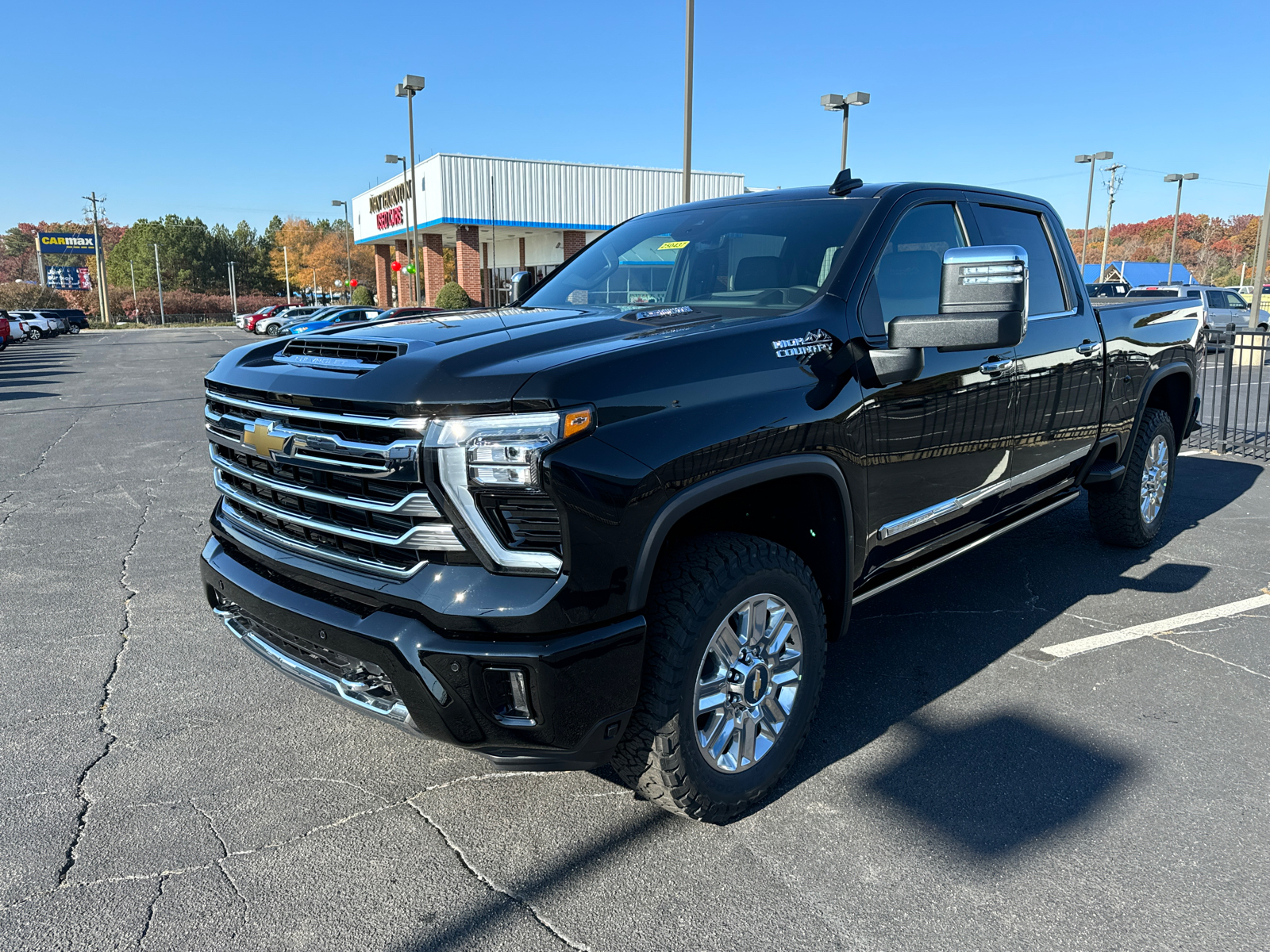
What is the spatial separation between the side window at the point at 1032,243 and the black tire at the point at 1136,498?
1.40 metres

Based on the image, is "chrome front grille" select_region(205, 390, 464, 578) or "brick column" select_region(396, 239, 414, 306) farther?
"brick column" select_region(396, 239, 414, 306)

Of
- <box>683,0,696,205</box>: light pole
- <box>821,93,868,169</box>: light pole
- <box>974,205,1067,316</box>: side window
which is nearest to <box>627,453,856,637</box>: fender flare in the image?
<box>974,205,1067,316</box>: side window

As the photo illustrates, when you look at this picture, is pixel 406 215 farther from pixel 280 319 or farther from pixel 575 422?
pixel 575 422

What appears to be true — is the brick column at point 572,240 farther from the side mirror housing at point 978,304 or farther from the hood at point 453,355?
the side mirror housing at point 978,304

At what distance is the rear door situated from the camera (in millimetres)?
4035

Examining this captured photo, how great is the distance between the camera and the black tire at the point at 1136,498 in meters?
5.39

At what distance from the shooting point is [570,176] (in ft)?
127

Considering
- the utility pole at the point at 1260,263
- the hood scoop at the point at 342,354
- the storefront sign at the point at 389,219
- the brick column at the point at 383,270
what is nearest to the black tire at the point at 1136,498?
the hood scoop at the point at 342,354

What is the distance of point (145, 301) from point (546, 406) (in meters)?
99.8

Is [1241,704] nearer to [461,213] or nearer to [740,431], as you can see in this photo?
[740,431]

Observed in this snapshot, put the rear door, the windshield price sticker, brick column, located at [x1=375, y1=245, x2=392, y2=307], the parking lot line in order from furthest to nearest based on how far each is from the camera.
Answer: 1. brick column, located at [x1=375, y1=245, x2=392, y2=307]
2. the parking lot line
3. the rear door
4. the windshield price sticker

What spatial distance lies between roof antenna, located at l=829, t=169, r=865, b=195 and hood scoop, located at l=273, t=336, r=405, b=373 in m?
2.00

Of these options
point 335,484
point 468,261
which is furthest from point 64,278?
point 335,484

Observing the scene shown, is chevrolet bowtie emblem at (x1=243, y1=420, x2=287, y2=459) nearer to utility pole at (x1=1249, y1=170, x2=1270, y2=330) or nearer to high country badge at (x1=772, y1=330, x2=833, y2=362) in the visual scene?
high country badge at (x1=772, y1=330, x2=833, y2=362)
